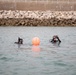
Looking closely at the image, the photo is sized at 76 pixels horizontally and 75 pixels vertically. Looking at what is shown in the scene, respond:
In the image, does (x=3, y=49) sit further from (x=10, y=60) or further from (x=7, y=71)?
(x=7, y=71)

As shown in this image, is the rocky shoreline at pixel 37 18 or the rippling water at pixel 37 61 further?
the rocky shoreline at pixel 37 18

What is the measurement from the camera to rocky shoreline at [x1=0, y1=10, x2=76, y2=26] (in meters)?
47.4

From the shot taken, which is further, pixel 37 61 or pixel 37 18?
pixel 37 18

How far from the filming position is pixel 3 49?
70.8ft

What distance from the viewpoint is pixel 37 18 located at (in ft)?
161

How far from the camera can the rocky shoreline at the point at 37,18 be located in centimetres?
4744

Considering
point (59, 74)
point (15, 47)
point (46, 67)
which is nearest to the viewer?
point (59, 74)

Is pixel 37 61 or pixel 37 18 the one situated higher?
pixel 37 61

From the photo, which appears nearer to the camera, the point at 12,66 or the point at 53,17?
the point at 12,66

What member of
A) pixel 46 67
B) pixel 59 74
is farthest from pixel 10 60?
pixel 59 74

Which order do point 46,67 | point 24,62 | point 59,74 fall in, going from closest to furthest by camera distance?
point 59,74, point 46,67, point 24,62

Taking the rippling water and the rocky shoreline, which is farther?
the rocky shoreline

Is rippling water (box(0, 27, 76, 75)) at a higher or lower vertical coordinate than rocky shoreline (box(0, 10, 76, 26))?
higher

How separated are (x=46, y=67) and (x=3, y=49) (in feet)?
22.0
